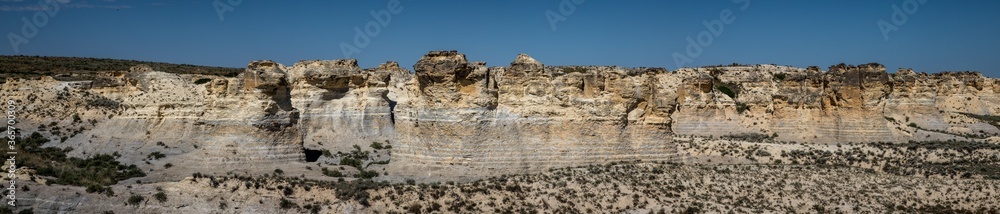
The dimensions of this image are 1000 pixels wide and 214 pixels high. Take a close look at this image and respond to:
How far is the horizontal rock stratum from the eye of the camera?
24641mm

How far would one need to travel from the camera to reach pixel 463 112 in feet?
79.9

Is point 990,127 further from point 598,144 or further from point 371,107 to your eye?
point 371,107

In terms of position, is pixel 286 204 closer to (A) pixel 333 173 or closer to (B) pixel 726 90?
(A) pixel 333 173

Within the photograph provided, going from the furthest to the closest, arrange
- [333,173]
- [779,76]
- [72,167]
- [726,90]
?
[779,76], [726,90], [72,167], [333,173]

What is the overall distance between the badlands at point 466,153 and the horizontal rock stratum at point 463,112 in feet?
0.23

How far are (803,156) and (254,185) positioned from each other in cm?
2114

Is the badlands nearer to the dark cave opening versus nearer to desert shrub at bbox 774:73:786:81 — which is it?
the dark cave opening

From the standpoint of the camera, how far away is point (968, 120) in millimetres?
46188

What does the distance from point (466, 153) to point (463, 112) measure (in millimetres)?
A: 1310

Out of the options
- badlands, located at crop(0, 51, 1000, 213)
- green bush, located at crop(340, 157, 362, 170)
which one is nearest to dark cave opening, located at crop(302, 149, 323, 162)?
badlands, located at crop(0, 51, 1000, 213)

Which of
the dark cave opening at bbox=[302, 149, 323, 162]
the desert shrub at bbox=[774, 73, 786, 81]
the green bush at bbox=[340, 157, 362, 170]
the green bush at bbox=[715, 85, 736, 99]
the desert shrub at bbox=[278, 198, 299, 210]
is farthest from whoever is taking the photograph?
the desert shrub at bbox=[774, 73, 786, 81]

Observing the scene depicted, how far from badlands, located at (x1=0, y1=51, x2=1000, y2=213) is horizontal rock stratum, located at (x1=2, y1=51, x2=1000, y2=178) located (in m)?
0.07

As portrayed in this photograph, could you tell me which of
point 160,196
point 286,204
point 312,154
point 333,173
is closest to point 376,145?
point 312,154

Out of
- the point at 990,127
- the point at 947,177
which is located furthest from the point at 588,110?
the point at 990,127
